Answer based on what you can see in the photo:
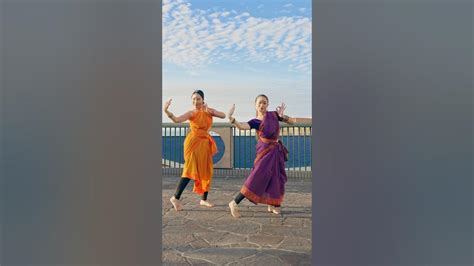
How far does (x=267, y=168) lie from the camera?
419 centimetres

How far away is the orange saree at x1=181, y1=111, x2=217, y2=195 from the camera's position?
15.6 ft

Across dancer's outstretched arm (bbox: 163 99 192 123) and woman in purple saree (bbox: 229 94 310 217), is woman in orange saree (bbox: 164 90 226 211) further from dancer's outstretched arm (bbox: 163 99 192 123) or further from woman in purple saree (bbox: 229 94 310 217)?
woman in purple saree (bbox: 229 94 310 217)

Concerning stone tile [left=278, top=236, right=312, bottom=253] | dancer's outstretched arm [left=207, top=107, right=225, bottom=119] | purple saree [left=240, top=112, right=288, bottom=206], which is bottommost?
stone tile [left=278, top=236, right=312, bottom=253]

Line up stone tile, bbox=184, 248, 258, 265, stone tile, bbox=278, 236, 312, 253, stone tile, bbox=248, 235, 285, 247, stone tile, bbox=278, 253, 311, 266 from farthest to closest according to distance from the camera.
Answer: stone tile, bbox=248, 235, 285, 247
stone tile, bbox=278, 236, 312, 253
stone tile, bbox=184, 248, 258, 265
stone tile, bbox=278, 253, 311, 266

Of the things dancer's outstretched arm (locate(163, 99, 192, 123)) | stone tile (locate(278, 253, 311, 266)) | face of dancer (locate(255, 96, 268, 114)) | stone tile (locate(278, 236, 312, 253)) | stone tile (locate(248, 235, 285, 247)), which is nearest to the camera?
stone tile (locate(278, 253, 311, 266))

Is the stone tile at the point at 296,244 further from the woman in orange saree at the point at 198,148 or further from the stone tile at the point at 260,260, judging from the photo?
the woman in orange saree at the point at 198,148

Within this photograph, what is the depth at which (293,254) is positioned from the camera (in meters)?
3.00

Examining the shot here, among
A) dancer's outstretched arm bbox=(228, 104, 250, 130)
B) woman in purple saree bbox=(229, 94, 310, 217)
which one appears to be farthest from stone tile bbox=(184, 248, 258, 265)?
dancer's outstretched arm bbox=(228, 104, 250, 130)
